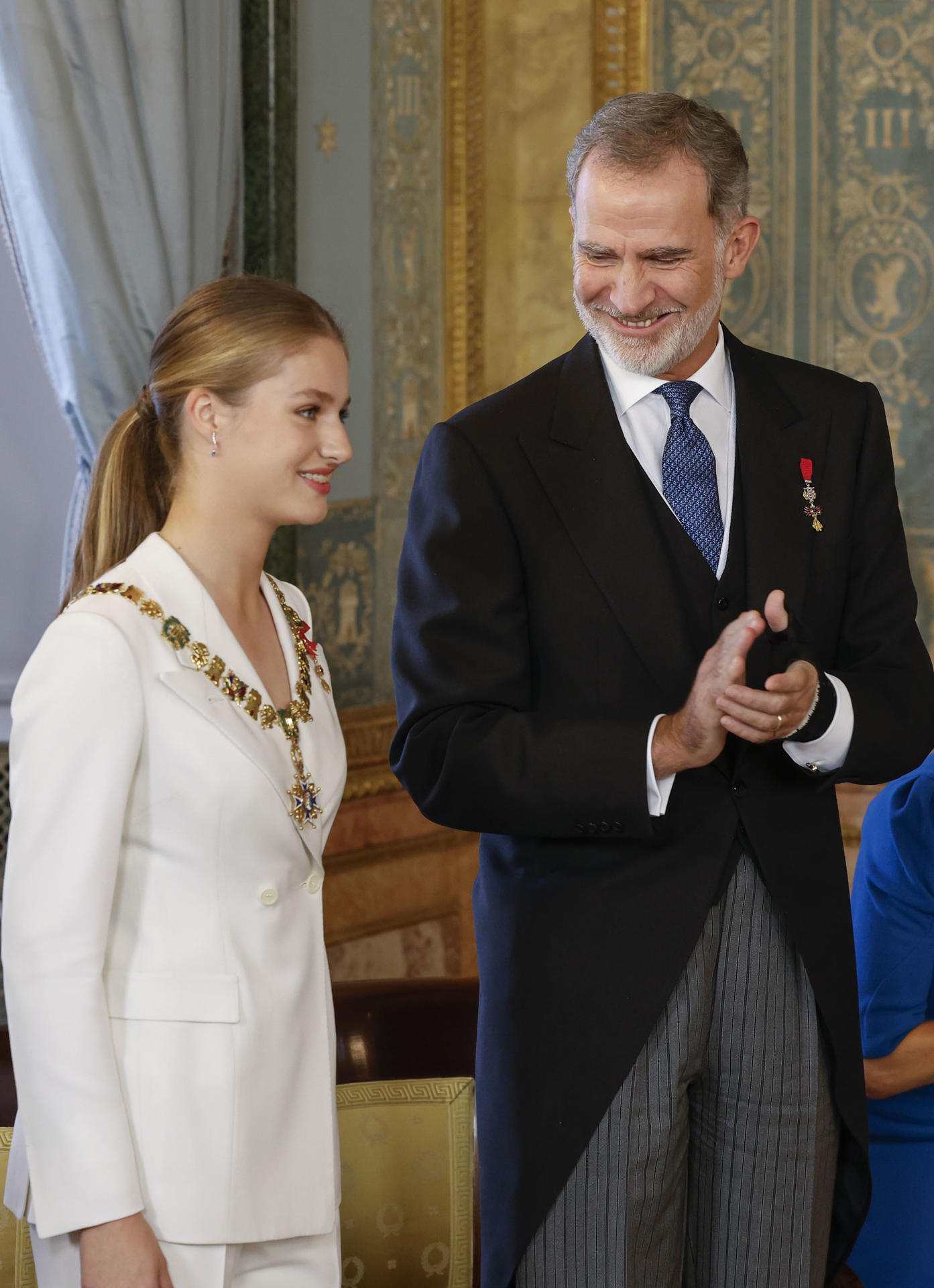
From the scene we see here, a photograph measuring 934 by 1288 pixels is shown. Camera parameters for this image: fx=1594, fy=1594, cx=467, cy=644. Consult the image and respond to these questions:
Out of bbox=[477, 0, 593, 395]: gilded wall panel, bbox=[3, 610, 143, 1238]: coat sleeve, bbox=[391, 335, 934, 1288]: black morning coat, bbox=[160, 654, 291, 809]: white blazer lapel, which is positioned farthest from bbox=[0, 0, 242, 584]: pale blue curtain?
bbox=[3, 610, 143, 1238]: coat sleeve

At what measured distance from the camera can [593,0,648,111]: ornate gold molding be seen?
460cm

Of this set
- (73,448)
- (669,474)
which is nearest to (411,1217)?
(669,474)

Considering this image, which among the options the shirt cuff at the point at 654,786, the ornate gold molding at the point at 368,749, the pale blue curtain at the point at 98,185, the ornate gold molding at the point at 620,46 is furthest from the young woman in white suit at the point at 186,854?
the ornate gold molding at the point at 620,46

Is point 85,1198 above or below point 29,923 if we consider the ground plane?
below

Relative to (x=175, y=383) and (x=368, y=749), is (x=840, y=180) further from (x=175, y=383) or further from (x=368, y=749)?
(x=175, y=383)

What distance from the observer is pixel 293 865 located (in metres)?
1.69

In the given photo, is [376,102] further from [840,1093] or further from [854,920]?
[840,1093]

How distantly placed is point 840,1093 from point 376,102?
3.26m

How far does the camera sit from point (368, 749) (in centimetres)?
434

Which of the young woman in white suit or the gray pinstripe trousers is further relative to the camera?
the gray pinstripe trousers

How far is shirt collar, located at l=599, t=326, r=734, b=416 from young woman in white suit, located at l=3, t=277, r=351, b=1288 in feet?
1.08

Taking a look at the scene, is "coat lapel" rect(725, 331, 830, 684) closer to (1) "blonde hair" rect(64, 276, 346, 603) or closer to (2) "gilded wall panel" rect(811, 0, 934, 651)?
(1) "blonde hair" rect(64, 276, 346, 603)

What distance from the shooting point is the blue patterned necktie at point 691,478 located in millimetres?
1854

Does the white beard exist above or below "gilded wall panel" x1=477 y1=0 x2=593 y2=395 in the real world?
below
